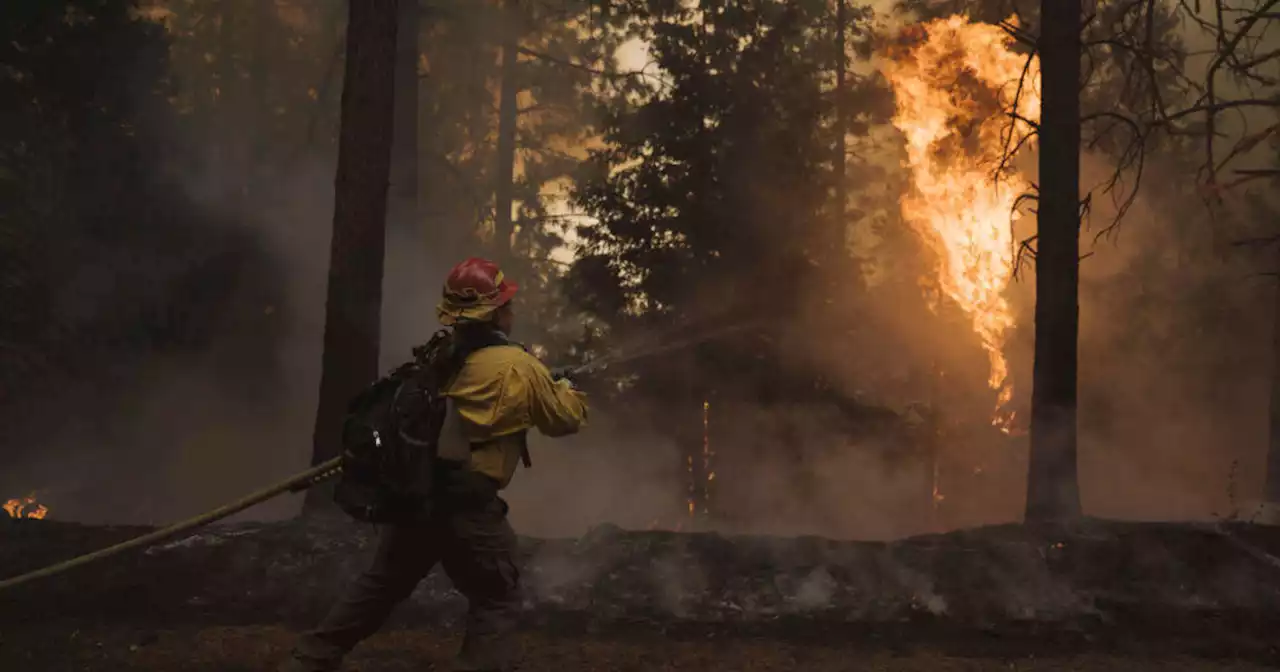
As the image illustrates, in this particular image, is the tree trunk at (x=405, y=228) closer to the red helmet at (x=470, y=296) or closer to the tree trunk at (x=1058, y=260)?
the tree trunk at (x=1058, y=260)

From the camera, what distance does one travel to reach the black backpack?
4.21 metres

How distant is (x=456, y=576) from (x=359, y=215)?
444cm

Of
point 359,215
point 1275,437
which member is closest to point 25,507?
point 359,215

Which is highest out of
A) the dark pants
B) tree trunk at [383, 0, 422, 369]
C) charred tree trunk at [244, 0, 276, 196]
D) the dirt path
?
charred tree trunk at [244, 0, 276, 196]

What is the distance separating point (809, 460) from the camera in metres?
15.3

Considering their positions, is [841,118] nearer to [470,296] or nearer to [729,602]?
[729,602]

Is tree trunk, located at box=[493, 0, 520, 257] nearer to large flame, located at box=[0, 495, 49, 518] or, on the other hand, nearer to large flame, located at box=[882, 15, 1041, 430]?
large flame, located at box=[882, 15, 1041, 430]

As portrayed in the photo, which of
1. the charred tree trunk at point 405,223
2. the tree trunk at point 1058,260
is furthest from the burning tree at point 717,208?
the tree trunk at point 1058,260

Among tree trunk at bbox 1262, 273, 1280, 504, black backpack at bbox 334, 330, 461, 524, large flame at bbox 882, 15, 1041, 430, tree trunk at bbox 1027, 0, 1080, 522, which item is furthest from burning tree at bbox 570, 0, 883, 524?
black backpack at bbox 334, 330, 461, 524

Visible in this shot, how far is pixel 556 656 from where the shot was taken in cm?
576

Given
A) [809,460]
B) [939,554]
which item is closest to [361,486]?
[939,554]

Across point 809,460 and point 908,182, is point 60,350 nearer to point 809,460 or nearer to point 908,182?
point 809,460

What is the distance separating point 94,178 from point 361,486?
11295 millimetres

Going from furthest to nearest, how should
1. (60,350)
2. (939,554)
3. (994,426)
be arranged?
(994,426) → (60,350) → (939,554)
